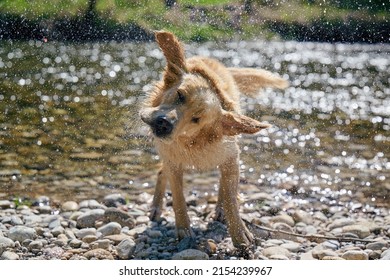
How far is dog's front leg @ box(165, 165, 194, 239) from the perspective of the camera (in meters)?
4.47

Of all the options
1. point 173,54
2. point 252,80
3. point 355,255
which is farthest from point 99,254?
point 252,80

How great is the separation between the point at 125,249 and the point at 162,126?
998 millimetres

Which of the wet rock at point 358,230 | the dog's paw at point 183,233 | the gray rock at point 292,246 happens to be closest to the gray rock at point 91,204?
the dog's paw at point 183,233

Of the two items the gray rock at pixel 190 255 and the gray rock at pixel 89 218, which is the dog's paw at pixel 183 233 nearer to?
the gray rock at pixel 190 255

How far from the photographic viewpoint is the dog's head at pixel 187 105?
3850mm

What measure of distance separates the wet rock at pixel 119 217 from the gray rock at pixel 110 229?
0.18 meters

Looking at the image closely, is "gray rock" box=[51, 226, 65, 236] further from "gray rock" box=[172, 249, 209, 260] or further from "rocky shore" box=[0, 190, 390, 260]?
"gray rock" box=[172, 249, 209, 260]

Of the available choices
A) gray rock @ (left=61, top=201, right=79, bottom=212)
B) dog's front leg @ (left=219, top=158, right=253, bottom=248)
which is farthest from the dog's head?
gray rock @ (left=61, top=201, right=79, bottom=212)

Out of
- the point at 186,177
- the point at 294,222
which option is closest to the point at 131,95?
the point at 186,177

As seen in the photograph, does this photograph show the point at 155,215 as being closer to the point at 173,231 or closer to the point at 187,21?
the point at 173,231

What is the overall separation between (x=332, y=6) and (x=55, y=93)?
2847 millimetres

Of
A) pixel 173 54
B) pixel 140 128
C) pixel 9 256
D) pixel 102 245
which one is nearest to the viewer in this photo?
pixel 173 54

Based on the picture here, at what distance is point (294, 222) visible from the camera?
5.10 metres

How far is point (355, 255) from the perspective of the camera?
4438mm
